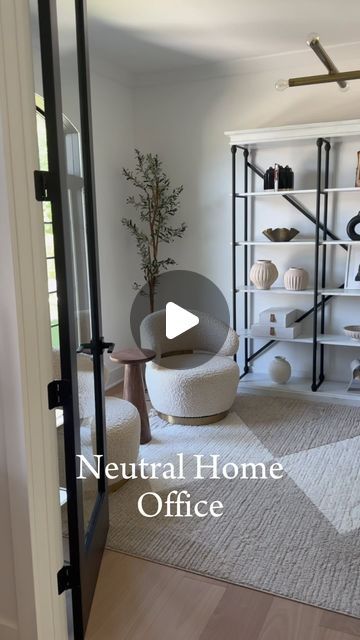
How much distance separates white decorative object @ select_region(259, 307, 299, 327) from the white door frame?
292cm

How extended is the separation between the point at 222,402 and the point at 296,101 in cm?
242

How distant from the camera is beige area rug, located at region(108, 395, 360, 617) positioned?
7.04 feet

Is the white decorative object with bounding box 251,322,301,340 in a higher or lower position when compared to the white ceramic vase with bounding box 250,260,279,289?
lower

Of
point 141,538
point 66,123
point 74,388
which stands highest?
point 66,123

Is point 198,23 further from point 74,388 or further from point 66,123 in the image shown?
point 74,388

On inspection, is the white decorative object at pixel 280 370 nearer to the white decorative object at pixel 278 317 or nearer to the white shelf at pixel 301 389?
the white shelf at pixel 301 389

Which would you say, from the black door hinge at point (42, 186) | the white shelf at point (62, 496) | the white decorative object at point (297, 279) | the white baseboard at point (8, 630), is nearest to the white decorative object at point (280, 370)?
the white decorative object at point (297, 279)

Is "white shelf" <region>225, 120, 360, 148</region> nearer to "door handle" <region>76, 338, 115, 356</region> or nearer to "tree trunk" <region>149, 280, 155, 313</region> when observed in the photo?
"tree trunk" <region>149, 280, 155, 313</region>

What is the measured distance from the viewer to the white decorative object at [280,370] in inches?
169

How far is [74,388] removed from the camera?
1661 mm

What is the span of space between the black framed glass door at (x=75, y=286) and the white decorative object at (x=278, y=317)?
227 centimetres

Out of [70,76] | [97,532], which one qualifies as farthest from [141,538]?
[70,76]

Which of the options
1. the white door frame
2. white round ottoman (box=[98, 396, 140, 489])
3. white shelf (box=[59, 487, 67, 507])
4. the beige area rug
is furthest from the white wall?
the white door frame

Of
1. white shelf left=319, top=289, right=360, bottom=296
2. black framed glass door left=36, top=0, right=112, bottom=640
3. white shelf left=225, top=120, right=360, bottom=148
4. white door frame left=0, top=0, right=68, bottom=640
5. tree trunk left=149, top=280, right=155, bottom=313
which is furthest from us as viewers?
tree trunk left=149, top=280, right=155, bottom=313
